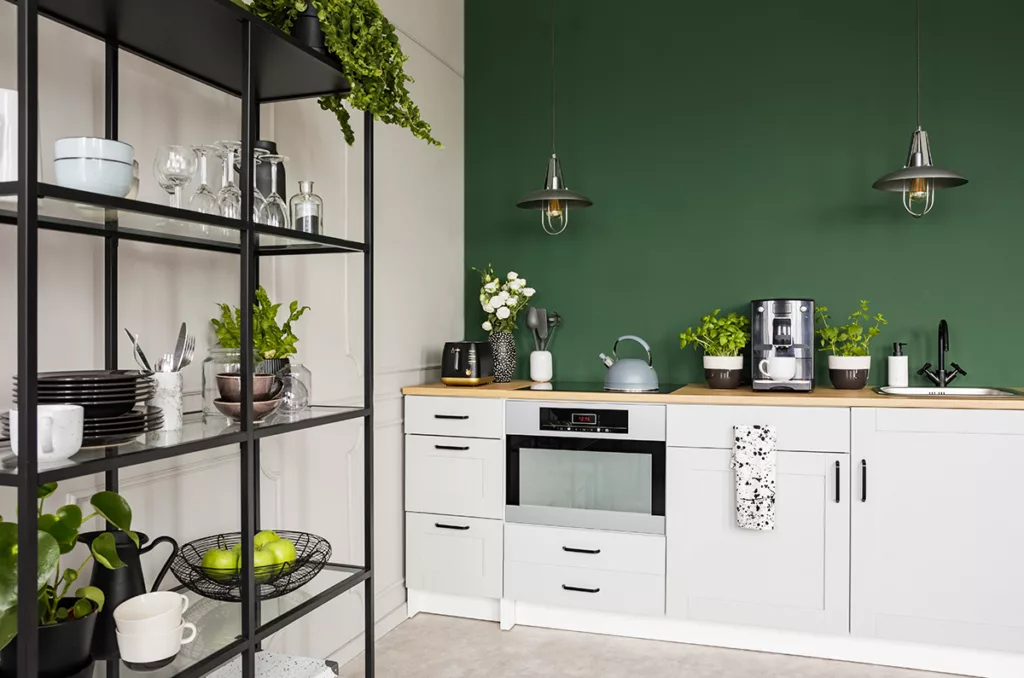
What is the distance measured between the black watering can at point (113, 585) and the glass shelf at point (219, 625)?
0.07 meters

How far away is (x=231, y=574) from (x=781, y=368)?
2.16 meters

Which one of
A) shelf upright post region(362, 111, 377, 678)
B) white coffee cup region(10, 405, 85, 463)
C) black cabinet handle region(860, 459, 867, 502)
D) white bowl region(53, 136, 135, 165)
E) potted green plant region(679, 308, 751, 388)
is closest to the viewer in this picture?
white coffee cup region(10, 405, 85, 463)

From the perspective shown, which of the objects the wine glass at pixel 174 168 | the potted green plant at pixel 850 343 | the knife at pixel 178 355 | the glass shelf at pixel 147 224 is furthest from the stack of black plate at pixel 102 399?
the potted green plant at pixel 850 343

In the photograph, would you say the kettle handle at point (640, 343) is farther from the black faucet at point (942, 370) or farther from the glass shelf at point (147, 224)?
the glass shelf at point (147, 224)

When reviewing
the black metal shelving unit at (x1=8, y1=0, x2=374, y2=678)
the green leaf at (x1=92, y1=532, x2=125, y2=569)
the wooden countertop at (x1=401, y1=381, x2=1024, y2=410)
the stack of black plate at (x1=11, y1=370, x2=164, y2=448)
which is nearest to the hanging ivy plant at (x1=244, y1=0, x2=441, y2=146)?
the black metal shelving unit at (x1=8, y1=0, x2=374, y2=678)

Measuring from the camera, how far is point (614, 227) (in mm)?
3688

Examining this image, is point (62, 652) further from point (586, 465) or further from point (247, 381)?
point (586, 465)

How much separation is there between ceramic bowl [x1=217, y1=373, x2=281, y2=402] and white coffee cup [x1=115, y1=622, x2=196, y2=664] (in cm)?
48

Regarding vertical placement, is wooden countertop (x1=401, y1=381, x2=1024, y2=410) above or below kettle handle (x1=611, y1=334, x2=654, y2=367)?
below

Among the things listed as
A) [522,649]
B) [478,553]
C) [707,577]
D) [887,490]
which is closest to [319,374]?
[478,553]

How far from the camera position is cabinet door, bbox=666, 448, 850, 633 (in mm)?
2820

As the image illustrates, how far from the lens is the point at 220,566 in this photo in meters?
1.79

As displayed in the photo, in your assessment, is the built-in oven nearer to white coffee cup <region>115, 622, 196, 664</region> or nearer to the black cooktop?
the black cooktop

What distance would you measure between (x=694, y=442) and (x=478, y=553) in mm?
968
